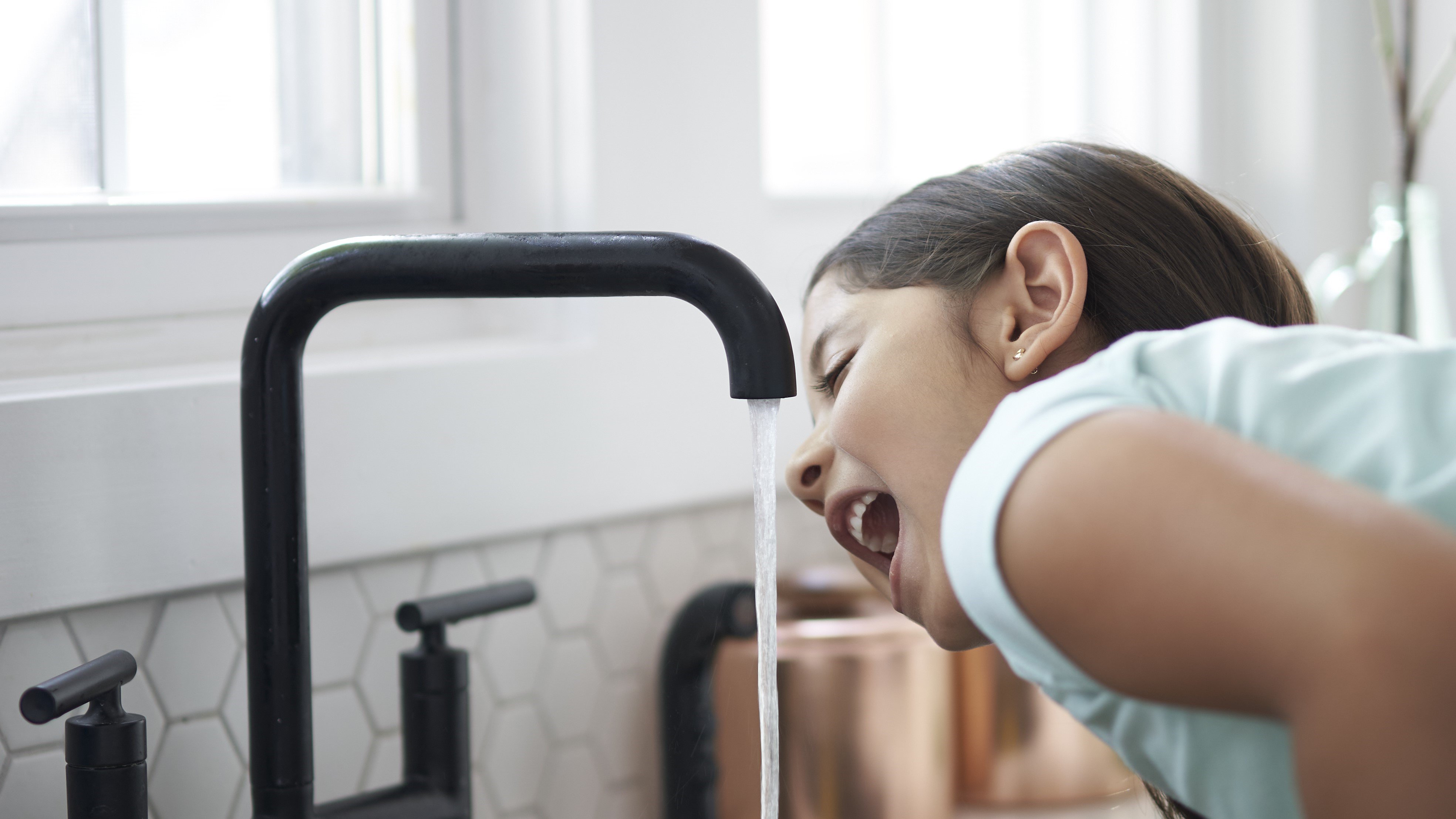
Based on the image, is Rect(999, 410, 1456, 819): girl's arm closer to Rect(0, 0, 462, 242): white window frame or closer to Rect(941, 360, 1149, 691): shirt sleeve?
Rect(941, 360, 1149, 691): shirt sleeve

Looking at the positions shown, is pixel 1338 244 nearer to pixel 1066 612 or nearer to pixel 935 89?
pixel 935 89

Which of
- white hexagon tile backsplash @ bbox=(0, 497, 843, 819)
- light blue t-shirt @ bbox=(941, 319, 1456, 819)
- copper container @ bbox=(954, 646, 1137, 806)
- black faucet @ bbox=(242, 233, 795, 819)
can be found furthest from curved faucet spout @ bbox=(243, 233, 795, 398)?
copper container @ bbox=(954, 646, 1137, 806)

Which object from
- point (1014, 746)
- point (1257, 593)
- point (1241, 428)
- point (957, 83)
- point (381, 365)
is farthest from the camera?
point (957, 83)

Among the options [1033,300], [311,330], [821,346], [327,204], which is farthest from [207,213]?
[1033,300]

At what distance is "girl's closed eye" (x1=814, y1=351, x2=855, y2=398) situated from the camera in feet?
2.44

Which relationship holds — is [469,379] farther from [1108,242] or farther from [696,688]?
[1108,242]

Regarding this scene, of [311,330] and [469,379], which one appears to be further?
[469,379]

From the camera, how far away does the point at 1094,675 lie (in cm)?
47

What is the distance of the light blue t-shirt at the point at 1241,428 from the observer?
489mm

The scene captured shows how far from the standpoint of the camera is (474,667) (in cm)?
89

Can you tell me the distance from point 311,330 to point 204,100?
40 cm

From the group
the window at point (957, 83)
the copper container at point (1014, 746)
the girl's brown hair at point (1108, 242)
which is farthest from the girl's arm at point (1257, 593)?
the window at point (957, 83)

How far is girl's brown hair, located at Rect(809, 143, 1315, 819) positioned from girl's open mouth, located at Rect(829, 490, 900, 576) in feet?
0.53

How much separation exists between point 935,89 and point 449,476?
0.83 meters
